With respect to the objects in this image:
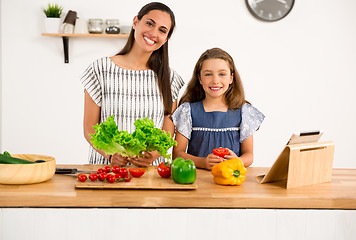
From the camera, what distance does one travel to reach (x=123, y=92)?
2.42m

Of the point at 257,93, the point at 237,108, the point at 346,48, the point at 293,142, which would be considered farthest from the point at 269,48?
the point at 293,142

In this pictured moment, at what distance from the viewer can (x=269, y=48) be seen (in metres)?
4.31

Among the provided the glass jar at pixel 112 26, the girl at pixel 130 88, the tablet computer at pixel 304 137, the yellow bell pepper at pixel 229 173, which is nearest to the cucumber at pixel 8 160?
the girl at pixel 130 88

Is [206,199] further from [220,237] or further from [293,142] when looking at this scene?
[293,142]

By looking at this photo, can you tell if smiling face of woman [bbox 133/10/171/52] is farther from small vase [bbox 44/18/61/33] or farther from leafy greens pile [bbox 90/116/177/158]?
small vase [bbox 44/18/61/33]

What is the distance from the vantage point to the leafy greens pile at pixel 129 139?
179cm

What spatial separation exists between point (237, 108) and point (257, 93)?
2.09 m

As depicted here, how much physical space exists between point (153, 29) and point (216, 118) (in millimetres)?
622

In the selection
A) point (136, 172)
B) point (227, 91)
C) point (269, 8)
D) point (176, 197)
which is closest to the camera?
point (176, 197)

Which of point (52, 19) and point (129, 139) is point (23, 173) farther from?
point (52, 19)

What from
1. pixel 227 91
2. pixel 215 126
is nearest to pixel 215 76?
pixel 227 91

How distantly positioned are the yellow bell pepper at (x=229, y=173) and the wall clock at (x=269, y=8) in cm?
287

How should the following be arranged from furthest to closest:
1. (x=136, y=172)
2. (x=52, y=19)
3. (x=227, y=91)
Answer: (x=52, y=19), (x=227, y=91), (x=136, y=172)

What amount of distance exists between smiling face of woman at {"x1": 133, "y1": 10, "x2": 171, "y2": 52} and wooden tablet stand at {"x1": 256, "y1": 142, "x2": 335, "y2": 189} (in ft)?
3.16
